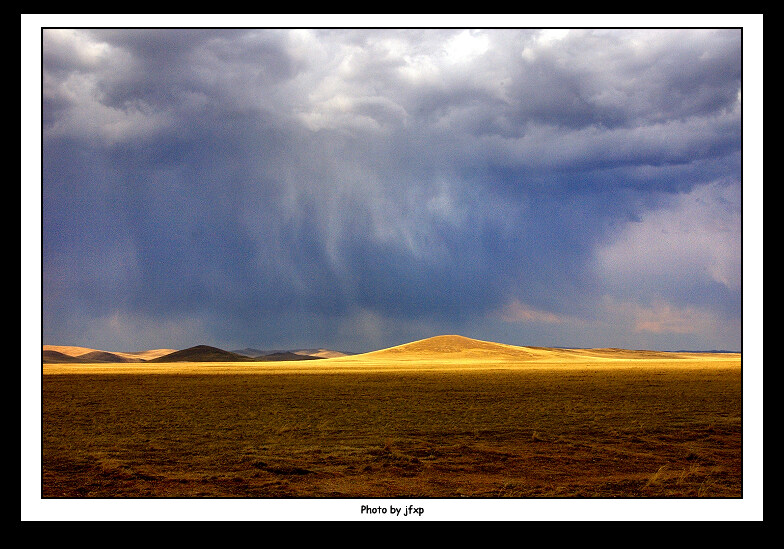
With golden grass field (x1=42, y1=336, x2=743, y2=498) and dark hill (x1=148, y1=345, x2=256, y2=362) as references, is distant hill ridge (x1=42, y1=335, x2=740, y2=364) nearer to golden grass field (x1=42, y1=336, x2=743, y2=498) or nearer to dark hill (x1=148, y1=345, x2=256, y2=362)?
dark hill (x1=148, y1=345, x2=256, y2=362)

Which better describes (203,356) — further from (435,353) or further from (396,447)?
(396,447)

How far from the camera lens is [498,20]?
31.8 ft

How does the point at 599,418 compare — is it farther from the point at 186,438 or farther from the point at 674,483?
the point at 186,438

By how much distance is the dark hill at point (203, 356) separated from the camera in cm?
13900

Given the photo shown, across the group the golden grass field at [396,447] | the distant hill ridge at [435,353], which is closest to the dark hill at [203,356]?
the distant hill ridge at [435,353]

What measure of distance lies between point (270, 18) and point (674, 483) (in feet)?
45.7

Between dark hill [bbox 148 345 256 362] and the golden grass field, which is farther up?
the golden grass field

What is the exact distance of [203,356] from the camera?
14375 centimetres

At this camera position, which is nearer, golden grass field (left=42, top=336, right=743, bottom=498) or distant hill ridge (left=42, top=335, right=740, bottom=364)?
golden grass field (left=42, top=336, right=743, bottom=498)

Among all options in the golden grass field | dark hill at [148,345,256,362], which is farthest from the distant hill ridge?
the golden grass field

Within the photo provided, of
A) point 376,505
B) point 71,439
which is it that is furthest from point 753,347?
point 71,439

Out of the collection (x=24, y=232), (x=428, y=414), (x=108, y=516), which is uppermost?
(x=24, y=232)

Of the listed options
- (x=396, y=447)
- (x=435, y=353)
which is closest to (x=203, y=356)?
(x=435, y=353)

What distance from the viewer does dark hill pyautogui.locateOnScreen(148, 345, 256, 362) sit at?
139000mm
